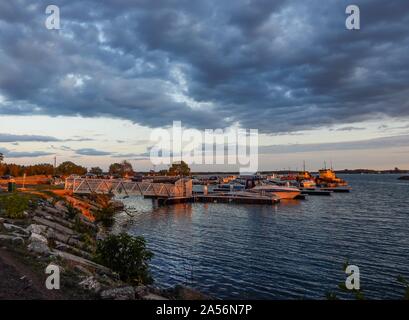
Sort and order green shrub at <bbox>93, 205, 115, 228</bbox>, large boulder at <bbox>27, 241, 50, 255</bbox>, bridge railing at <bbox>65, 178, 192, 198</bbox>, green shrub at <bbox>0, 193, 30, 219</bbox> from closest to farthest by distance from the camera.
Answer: large boulder at <bbox>27, 241, 50, 255</bbox> → green shrub at <bbox>0, 193, 30, 219</bbox> → green shrub at <bbox>93, 205, 115, 228</bbox> → bridge railing at <bbox>65, 178, 192, 198</bbox>

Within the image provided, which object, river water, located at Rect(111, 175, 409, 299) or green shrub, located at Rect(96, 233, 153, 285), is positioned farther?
river water, located at Rect(111, 175, 409, 299)

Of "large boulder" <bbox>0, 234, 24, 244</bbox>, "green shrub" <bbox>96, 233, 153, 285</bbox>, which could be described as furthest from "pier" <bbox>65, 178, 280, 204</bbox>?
"green shrub" <bbox>96, 233, 153, 285</bbox>

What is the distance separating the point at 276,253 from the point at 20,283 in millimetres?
24837

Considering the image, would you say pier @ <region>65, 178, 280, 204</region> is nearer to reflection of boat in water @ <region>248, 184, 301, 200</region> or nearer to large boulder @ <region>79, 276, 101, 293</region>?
reflection of boat in water @ <region>248, 184, 301, 200</region>

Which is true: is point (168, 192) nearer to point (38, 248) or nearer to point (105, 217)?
point (105, 217)

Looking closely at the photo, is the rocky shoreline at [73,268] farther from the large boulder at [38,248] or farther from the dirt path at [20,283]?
the dirt path at [20,283]

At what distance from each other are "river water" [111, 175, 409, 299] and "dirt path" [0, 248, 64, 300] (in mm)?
11120

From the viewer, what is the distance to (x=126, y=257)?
1736 centimetres

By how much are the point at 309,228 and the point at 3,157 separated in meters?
122

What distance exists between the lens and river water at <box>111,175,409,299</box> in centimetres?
2258
